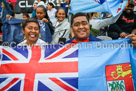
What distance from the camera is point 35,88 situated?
9.21ft

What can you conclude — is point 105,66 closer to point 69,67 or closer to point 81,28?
point 69,67

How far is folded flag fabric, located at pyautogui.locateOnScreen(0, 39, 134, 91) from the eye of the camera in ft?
9.12

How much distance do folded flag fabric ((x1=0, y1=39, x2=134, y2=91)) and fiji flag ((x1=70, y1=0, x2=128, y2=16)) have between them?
5.08ft

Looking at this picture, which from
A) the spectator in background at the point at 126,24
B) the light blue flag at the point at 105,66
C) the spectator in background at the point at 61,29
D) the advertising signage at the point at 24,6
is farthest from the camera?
the advertising signage at the point at 24,6

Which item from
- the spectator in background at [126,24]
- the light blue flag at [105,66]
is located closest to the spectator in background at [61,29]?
the spectator in background at [126,24]

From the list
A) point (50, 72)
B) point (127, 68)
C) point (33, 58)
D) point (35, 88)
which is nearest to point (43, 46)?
point (33, 58)

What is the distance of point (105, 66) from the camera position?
9.37ft

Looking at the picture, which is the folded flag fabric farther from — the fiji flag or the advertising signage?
the advertising signage

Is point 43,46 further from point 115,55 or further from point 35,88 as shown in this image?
point 115,55

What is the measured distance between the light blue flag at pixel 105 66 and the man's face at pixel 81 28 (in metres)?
0.21

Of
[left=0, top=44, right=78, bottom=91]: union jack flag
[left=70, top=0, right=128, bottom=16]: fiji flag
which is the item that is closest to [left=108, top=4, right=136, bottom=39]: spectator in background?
[left=70, top=0, right=128, bottom=16]: fiji flag

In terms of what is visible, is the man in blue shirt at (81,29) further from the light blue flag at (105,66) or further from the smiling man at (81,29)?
the light blue flag at (105,66)

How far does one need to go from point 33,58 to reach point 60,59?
424 mm

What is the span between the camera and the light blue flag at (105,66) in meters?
2.76
